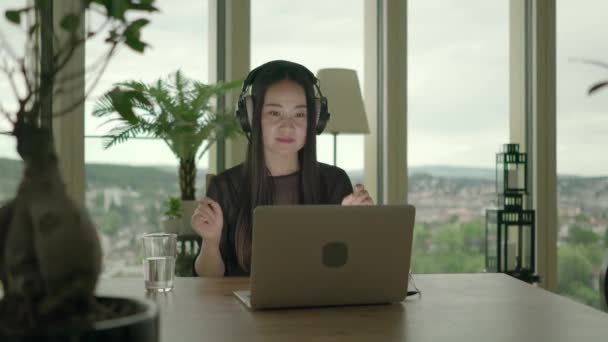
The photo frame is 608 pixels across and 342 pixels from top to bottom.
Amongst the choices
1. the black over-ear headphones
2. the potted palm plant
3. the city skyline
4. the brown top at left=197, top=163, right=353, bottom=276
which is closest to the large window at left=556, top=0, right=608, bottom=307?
the city skyline

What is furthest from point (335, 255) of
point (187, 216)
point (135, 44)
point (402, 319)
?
point (187, 216)

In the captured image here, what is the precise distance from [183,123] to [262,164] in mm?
1723

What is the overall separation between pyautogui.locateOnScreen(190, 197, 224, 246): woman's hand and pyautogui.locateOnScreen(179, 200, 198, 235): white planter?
193 cm

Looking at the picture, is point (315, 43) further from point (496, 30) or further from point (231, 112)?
point (496, 30)

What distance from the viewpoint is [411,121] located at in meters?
5.11

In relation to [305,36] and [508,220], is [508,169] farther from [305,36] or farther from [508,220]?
[305,36]

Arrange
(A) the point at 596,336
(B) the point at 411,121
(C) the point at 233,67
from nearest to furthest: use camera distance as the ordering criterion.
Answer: (A) the point at 596,336 < (C) the point at 233,67 < (B) the point at 411,121

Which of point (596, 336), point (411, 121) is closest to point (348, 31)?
point (411, 121)

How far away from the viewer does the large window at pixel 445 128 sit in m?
5.10

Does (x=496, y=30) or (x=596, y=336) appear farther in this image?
(x=496, y=30)

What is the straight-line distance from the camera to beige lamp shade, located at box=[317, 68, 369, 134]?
13.7 feet

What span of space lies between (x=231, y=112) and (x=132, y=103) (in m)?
3.73

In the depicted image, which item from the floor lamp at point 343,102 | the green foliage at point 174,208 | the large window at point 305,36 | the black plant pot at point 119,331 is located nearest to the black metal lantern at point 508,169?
the large window at point 305,36

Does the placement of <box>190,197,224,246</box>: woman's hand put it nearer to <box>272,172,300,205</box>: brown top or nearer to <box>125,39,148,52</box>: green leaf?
<box>272,172,300,205</box>: brown top
